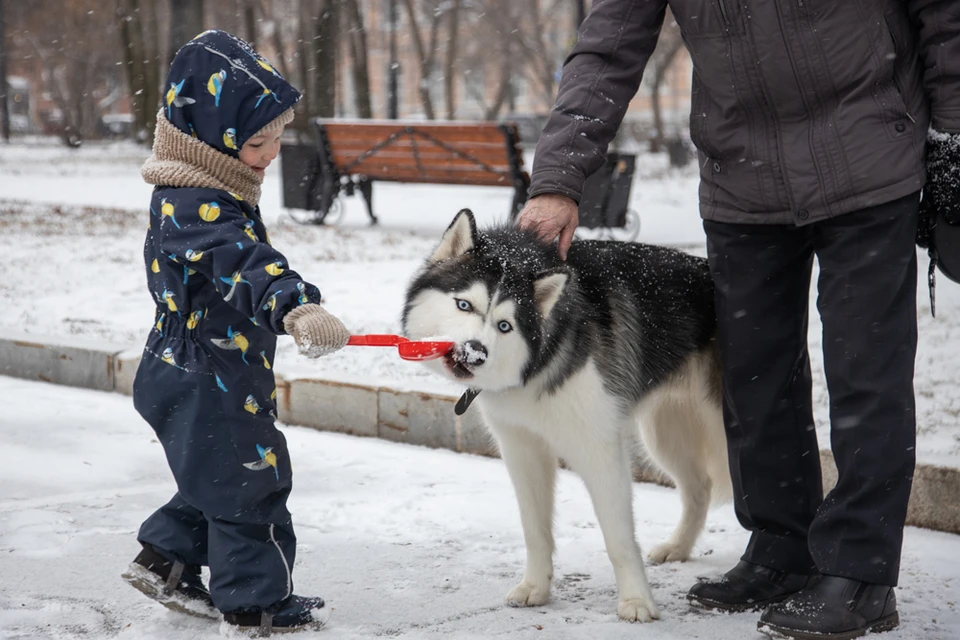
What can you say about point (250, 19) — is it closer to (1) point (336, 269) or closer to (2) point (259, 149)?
(1) point (336, 269)

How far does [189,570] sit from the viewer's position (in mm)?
2963

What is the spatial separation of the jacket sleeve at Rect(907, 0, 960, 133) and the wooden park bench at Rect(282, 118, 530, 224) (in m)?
7.65

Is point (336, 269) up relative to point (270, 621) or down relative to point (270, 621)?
up

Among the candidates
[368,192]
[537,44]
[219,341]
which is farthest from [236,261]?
[537,44]

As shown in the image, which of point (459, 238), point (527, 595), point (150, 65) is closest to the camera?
point (459, 238)

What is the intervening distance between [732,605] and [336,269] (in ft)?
19.9

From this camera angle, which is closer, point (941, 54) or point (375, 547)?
point (941, 54)

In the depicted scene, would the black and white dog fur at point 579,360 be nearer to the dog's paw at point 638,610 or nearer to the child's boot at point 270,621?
the dog's paw at point 638,610

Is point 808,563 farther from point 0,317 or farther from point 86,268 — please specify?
point 86,268

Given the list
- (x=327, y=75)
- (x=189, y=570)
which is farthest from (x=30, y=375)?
(x=327, y=75)

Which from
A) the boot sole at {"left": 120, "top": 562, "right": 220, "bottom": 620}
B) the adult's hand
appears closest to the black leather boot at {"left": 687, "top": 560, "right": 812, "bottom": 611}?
the adult's hand

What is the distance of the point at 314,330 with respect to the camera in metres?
2.31

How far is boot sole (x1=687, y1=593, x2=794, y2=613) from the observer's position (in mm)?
3051

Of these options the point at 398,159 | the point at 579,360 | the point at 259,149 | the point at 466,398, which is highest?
the point at 398,159
